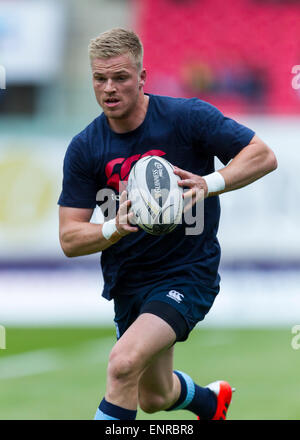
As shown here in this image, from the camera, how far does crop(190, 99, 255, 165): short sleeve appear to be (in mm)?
5348

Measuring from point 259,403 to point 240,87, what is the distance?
12.8 metres

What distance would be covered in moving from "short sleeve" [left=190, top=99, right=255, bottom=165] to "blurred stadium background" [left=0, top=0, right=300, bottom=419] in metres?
2.44

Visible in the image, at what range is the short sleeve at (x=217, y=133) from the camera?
5.35 metres

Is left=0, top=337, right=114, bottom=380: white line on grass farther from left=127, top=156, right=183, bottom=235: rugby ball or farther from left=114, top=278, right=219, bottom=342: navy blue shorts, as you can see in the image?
left=127, top=156, right=183, bottom=235: rugby ball

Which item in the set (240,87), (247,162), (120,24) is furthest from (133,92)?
(120,24)

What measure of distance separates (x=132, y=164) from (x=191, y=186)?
1.58 ft

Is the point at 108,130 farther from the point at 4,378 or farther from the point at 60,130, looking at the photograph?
the point at 60,130

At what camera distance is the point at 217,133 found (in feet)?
17.5

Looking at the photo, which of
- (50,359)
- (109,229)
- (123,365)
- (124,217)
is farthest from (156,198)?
(50,359)

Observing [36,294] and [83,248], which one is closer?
[83,248]

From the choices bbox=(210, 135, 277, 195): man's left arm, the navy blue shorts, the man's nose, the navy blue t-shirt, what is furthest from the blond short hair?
the navy blue shorts

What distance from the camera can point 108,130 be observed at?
18.1 ft

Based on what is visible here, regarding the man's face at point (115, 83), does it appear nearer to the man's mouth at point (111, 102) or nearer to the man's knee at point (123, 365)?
the man's mouth at point (111, 102)
